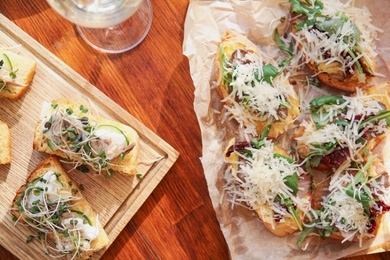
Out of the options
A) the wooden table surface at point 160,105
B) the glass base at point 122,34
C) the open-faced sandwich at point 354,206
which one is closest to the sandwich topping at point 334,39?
the open-faced sandwich at point 354,206

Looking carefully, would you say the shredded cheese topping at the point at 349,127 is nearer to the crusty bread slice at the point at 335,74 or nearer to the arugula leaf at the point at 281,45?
the crusty bread slice at the point at 335,74

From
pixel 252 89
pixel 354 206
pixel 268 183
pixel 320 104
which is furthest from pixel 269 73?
pixel 354 206

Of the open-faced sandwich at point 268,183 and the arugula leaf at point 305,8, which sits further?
the arugula leaf at point 305,8

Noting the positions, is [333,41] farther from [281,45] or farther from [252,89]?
[252,89]

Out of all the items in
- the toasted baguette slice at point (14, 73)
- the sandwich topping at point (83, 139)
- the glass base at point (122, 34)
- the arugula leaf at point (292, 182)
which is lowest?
the arugula leaf at point (292, 182)

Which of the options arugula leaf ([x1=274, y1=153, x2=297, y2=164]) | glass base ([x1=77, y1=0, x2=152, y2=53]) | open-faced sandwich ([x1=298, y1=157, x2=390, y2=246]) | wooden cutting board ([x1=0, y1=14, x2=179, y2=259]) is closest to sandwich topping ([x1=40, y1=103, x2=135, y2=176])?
wooden cutting board ([x1=0, y1=14, x2=179, y2=259])

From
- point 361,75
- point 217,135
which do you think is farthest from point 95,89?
point 361,75

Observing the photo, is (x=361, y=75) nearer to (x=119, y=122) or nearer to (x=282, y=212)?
(x=282, y=212)
